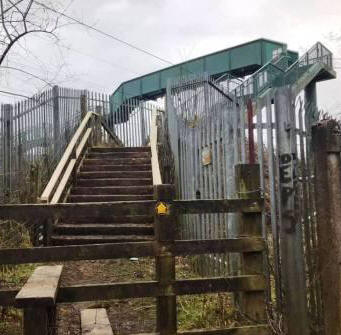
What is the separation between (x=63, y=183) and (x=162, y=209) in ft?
20.6

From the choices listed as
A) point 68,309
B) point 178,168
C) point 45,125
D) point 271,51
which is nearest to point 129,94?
point 271,51

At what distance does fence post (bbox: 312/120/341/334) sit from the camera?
4.12 m

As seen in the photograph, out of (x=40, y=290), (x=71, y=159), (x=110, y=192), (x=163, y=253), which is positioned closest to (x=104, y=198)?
(x=110, y=192)

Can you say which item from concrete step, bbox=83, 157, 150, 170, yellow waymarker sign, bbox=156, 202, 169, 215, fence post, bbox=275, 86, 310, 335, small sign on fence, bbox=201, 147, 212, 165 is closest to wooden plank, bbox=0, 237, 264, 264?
yellow waymarker sign, bbox=156, 202, 169, 215

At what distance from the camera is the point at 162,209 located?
4.16m

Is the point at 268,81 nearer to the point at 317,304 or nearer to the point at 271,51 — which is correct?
the point at 271,51

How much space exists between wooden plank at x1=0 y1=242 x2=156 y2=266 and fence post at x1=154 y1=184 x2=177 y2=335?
10 centimetres

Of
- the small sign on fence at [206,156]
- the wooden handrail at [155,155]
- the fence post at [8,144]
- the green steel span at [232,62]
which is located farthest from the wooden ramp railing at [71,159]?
the green steel span at [232,62]

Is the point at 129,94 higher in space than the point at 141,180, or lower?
higher

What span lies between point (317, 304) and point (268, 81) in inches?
640

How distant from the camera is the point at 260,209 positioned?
448 centimetres

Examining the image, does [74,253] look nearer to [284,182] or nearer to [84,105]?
[284,182]

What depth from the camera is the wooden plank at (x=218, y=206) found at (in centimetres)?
428

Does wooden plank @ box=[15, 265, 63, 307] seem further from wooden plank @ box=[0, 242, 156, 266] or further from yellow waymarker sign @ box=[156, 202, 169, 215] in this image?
yellow waymarker sign @ box=[156, 202, 169, 215]
